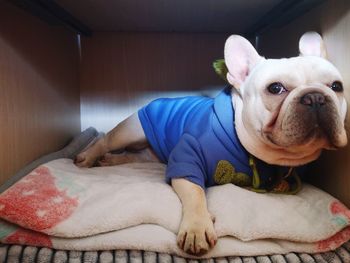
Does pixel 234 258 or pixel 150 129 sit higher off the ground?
pixel 150 129

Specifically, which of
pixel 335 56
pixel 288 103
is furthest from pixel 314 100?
pixel 335 56

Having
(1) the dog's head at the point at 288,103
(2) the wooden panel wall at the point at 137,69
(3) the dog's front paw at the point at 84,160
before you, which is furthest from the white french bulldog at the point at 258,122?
(2) the wooden panel wall at the point at 137,69

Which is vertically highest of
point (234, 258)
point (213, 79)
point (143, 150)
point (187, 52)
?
point (187, 52)

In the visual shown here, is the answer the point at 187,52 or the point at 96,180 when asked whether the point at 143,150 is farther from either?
the point at 187,52

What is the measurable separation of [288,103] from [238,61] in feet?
0.68

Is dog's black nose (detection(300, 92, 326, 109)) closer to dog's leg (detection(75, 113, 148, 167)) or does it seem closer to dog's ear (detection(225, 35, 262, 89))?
dog's ear (detection(225, 35, 262, 89))

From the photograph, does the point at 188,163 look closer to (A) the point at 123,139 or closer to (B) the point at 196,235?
(B) the point at 196,235

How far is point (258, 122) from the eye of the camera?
713mm

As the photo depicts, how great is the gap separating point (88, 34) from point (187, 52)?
388mm

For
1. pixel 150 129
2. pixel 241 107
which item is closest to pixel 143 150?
pixel 150 129

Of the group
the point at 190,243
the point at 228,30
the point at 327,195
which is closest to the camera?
the point at 190,243

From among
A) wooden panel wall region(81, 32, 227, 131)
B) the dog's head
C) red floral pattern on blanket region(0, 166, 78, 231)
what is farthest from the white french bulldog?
wooden panel wall region(81, 32, 227, 131)

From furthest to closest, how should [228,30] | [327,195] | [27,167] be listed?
[228,30] < [27,167] < [327,195]

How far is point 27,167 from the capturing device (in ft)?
2.80
